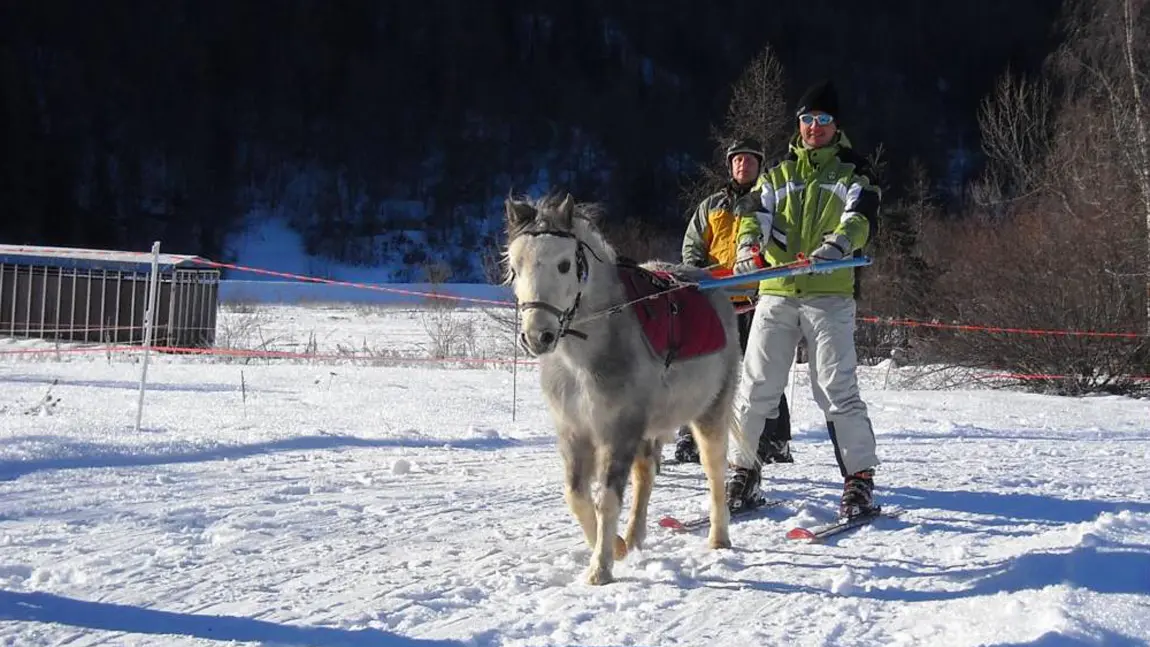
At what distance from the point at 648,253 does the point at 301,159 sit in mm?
35366

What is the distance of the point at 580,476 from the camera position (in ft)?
14.3

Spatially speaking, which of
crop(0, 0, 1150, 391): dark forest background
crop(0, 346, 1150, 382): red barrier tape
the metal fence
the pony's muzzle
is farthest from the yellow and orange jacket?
crop(0, 0, 1150, 391): dark forest background

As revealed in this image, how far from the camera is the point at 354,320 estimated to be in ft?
97.0

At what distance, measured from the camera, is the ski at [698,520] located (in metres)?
5.08

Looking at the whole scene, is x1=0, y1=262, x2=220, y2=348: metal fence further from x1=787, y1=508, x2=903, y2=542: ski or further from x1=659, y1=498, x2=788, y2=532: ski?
x1=787, y1=508, x2=903, y2=542: ski

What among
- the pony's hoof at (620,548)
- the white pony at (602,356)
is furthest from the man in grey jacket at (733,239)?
the pony's hoof at (620,548)

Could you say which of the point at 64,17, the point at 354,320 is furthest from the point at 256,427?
the point at 64,17

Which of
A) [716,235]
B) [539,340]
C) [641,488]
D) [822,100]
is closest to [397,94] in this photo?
[716,235]

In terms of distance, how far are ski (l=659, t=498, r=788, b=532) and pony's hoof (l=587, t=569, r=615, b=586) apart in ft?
3.60

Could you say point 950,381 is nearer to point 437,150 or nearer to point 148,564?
point 148,564

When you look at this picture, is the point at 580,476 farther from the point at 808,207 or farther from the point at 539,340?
the point at 808,207

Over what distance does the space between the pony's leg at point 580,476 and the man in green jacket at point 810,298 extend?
1.39 metres

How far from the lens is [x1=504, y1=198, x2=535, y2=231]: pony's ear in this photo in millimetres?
4188

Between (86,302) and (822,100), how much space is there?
20752 millimetres
